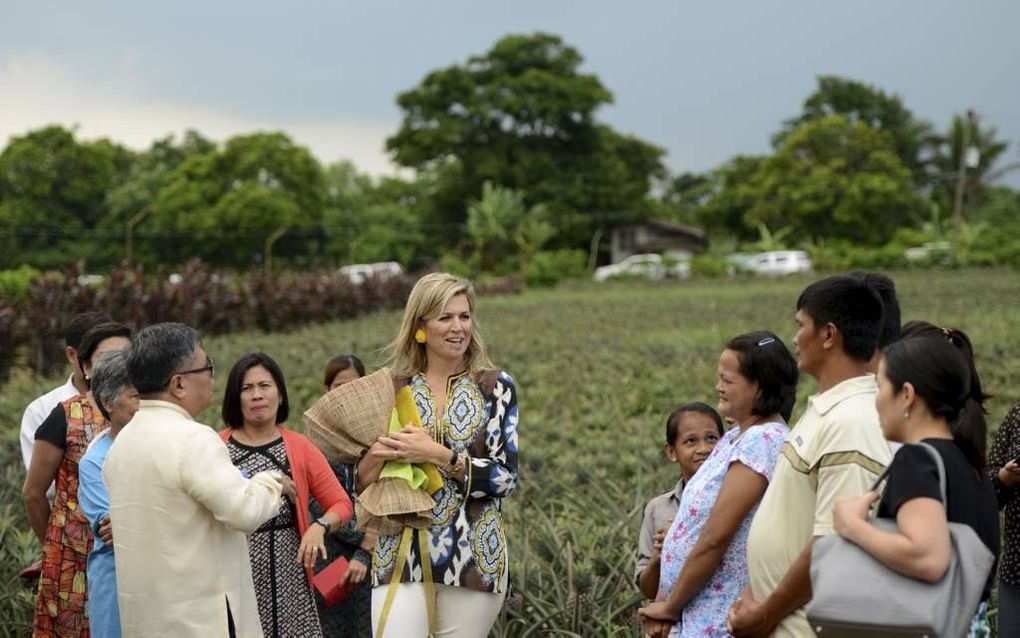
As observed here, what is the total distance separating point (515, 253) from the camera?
153ft

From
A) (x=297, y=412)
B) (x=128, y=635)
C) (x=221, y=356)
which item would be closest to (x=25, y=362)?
(x=221, y=356)

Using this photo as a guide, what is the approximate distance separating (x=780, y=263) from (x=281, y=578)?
138 feet

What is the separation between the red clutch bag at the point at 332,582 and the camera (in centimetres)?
415

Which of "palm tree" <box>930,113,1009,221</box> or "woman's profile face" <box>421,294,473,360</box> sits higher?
"palm tree" <box>930,113,1009,221</box>

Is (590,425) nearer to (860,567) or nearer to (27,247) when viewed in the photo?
(860,567)

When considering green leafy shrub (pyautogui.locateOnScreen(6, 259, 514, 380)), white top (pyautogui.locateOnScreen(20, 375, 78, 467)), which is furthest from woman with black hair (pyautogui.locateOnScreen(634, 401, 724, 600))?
green leafy shrub (pyautogui.locateOnScreen(6, 259, 514, 380))

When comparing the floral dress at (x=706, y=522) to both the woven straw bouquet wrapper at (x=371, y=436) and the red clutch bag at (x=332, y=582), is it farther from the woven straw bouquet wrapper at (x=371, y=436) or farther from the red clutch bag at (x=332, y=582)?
the red clutch bag at (x=332, y=582)

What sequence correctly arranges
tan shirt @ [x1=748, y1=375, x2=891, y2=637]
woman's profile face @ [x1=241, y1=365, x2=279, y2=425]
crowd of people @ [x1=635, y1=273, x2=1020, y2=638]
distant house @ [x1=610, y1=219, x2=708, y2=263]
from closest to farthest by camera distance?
1. crowd of people @ [x1=635, y1=273, x2=1020, y2=638]
2. tan shirt @ [x1=748, y1=375, x2=891, y2=637]
3. woman's profile face @ [x1=241, y1=365, x2=279, y2=425]
4. distant house @ [x1=610, y1=219, x2=708, y2=263]

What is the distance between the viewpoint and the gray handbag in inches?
95.7

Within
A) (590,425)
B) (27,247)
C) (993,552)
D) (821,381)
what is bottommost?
(590,425)

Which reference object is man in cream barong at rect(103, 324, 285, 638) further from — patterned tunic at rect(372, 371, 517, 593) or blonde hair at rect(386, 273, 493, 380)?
blonde hair at rect(386, 273, 493, 380)

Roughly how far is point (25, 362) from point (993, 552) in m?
15.3

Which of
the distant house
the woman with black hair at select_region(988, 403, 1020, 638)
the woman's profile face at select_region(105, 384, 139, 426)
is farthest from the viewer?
the distant house

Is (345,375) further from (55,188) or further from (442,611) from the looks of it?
(55,188)
